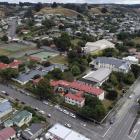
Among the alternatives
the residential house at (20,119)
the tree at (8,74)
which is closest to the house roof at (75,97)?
the residential house at (20,119)

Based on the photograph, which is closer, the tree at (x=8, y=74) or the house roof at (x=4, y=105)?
the house roof at (x=4, y=105)

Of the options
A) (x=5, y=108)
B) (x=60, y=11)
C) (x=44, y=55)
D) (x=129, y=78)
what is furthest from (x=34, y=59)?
(x=60, y=11)

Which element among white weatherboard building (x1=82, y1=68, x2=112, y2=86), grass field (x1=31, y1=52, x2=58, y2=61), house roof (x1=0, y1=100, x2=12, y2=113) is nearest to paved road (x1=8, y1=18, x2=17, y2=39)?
grass field (x1=31, y1=52, x2=58, y2=61)

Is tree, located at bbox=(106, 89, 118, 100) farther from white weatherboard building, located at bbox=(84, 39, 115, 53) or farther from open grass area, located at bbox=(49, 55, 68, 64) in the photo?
white weatherboard building, located at bbox=(84, 39, 115, 53)

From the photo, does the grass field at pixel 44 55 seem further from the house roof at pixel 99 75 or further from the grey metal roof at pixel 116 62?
the house roof at pixel 99 75

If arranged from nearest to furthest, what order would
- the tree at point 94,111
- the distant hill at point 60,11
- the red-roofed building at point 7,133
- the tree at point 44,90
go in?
1. the red-roofed building at point 7,133
2. the tree at point 94,111
3. the tree at point 44,90
4. the distant hill at point 60,11

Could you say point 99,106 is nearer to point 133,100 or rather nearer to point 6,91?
point 133,100

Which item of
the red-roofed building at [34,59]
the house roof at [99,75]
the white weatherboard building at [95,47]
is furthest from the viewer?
the white weatherboard building at [95,47]

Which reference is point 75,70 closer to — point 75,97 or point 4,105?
point 75,97
